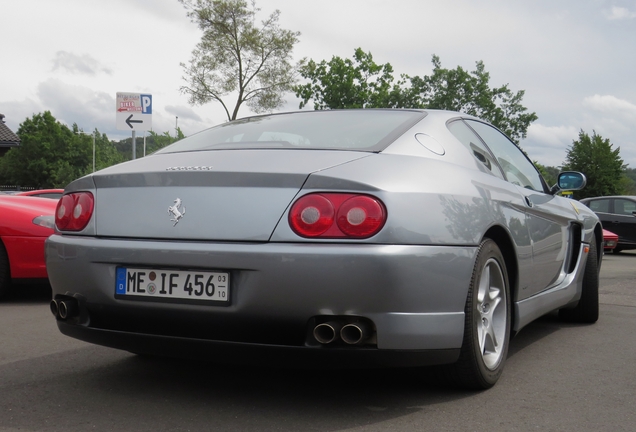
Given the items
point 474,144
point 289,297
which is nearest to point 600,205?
point 474,144

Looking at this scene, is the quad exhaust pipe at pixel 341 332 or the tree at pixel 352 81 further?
the tree at pixel 352 81

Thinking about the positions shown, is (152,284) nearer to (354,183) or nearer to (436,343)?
(354,183)

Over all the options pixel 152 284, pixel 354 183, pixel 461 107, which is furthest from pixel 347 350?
pixel 461 107

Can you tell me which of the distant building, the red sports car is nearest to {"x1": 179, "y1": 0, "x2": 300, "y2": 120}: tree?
the distant building

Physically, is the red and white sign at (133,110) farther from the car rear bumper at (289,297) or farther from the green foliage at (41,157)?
the green foliage at (41,157)

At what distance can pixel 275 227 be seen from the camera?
2725 mm

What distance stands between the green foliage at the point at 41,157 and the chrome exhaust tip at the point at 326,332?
83.1 meters

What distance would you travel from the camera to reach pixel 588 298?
5355mm

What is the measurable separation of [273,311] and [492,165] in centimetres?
170

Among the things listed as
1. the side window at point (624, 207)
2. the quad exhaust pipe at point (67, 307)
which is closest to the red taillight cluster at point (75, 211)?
the quad exhaust pipe at point (67, 307)

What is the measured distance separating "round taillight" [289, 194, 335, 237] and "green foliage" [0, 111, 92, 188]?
83057 mm

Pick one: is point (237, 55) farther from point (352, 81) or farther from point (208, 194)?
point (208, 194)

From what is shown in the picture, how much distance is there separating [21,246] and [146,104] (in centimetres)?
637

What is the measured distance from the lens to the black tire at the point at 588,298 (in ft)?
17.4
